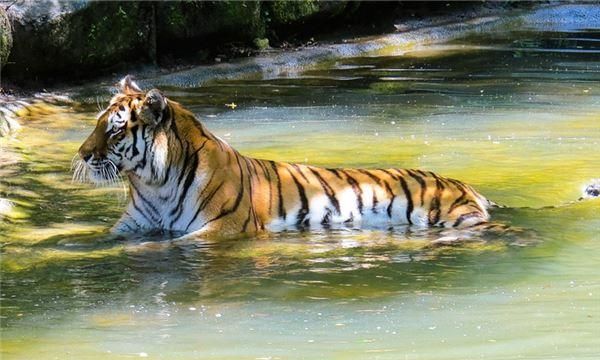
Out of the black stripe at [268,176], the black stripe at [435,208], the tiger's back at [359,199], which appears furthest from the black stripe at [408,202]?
the black stripe at [268,176]

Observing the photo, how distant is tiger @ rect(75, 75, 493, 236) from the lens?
21.9ft

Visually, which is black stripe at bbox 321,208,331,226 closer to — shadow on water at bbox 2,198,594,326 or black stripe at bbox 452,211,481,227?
shadow on water at bbox 2,198,594,326

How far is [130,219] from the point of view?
264 inches

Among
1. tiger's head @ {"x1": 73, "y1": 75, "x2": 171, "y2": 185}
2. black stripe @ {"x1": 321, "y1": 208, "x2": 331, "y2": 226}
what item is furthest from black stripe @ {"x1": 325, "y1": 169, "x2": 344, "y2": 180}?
Answer: tiger's head @ {"x1": 73, "y1": 75, "x2": 171, "y2": 185}

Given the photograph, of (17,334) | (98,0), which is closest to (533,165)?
(17,334)

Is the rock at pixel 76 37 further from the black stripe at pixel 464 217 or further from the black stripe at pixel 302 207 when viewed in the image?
the black stripe at pixel 464 217

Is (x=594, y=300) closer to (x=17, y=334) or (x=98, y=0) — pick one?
(x=17, y=334)

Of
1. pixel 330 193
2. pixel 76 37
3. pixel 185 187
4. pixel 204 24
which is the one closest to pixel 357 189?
pixel 330 193

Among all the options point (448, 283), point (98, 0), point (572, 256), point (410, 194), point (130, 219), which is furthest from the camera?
point (98, 0)

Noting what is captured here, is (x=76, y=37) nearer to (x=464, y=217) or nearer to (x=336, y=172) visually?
(x=336, y=172)

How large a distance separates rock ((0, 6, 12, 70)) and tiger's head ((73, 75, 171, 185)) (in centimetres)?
537

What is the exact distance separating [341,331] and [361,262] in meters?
1.38

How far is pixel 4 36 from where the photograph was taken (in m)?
11.7

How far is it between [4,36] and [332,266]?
6.74 m
